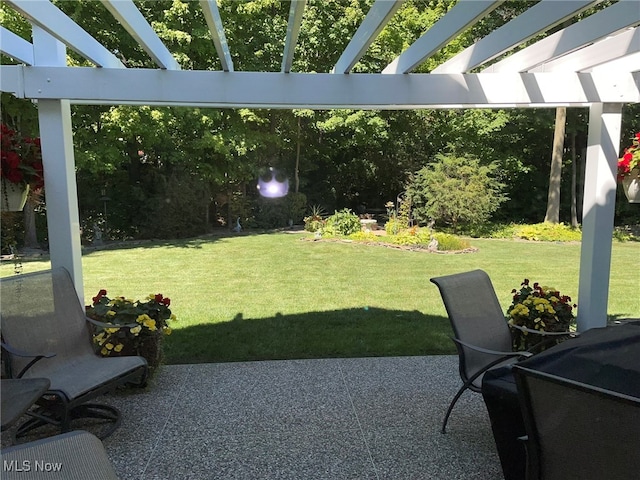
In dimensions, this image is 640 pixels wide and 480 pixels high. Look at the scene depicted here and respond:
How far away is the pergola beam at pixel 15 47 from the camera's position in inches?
105

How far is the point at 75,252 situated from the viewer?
3301 millimetres

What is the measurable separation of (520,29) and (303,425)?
259 cm

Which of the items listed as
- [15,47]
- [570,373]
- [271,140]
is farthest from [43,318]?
[271,140]

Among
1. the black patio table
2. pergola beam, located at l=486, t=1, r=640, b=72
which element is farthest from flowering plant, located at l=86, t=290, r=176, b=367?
pergola beam, located at l=486, t=1, r=640, b=72

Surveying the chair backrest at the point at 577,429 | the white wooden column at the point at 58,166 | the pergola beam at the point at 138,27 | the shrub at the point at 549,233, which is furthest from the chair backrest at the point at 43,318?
the shrub at the point at 549,233

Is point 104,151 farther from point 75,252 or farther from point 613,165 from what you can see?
point 613,165

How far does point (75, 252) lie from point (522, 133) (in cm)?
1454

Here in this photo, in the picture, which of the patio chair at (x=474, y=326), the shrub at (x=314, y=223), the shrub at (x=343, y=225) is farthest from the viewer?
the shrub at (x=314, y=223)

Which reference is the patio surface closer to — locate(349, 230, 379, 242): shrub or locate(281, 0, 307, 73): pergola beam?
locate(281, 0, 307, 73): pergola beam

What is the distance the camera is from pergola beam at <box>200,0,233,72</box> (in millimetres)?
2102

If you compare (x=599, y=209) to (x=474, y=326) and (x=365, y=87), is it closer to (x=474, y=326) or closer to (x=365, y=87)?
(x=474, y=326)

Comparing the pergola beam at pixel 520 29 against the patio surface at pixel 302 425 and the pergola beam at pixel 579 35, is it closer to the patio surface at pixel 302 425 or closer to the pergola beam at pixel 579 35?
the pergola beam at pixel 579 35

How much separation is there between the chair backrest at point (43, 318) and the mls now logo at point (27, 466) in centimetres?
188

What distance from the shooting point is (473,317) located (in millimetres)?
2889
